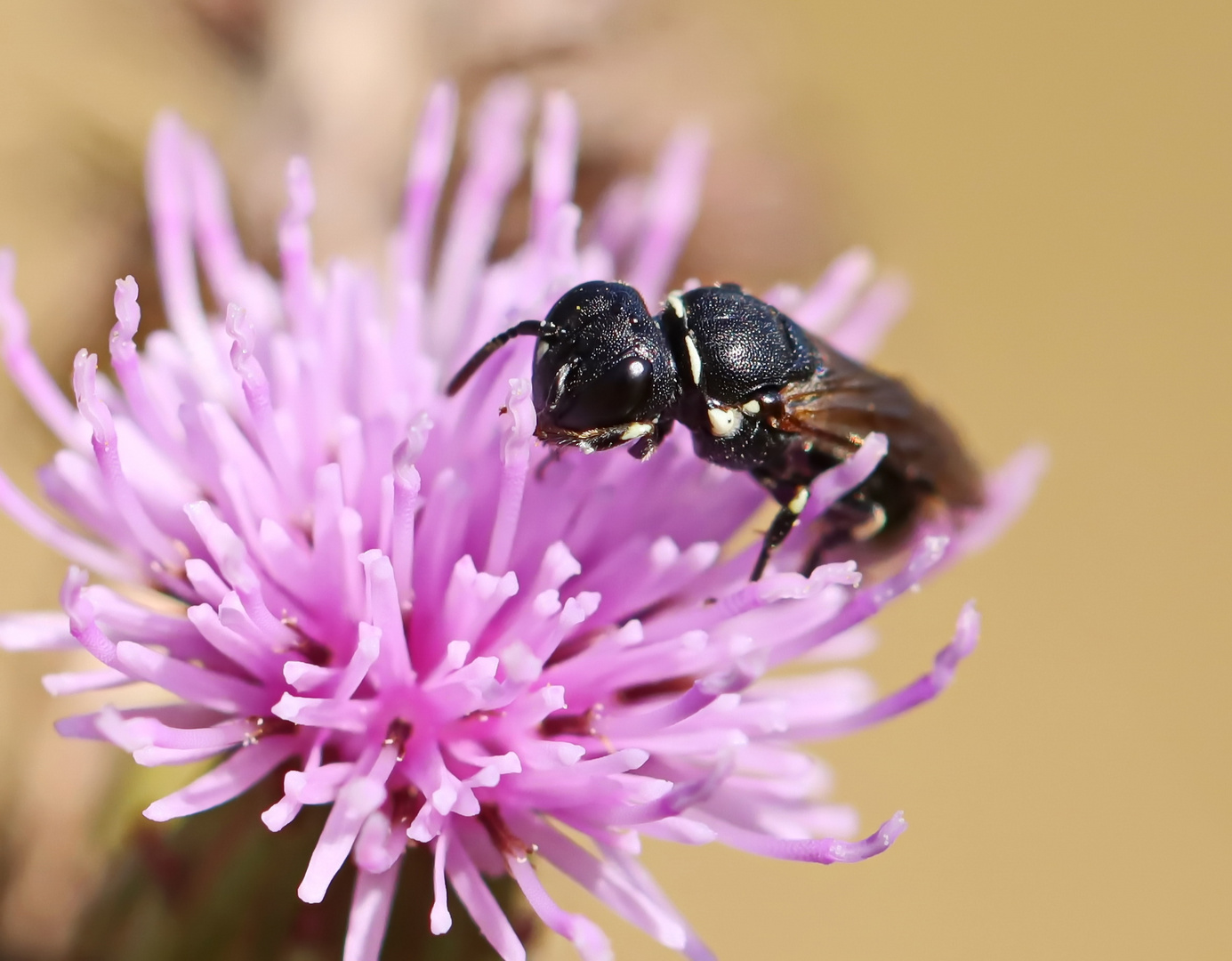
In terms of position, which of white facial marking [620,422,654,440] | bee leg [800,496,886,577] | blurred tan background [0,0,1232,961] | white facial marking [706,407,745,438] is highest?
white facial marking [706,407,745,438]

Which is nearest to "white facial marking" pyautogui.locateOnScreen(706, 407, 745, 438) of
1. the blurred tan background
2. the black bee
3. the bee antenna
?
the black bee

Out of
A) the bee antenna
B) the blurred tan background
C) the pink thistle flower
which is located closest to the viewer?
the pink thistle flower

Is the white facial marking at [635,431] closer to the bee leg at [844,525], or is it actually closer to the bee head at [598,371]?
the bee head at [598,371]

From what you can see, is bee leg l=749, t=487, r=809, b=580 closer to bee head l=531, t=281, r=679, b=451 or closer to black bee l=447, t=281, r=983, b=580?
black bee l=447, t=281, r=983, b=580

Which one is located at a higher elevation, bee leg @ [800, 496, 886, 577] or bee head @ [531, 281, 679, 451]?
bee head @ [531, 281, 679, 451]

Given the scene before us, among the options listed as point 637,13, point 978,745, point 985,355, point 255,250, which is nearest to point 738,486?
point 255,250

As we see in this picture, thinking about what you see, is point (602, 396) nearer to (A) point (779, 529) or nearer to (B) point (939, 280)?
(A) point (779, 529)

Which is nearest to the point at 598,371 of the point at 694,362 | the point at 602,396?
the point at 602,396

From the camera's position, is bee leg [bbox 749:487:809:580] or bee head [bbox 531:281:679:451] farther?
bee leg [bbox 749:487:809:580]
